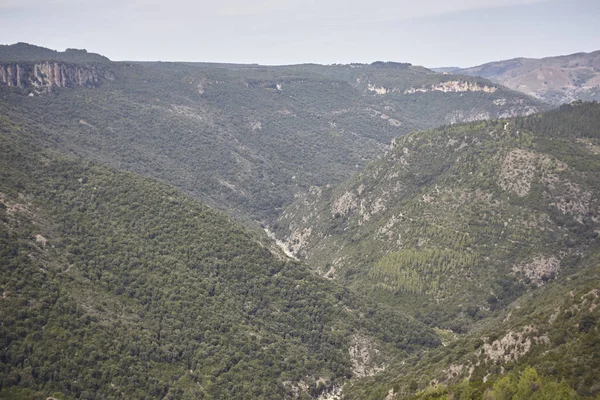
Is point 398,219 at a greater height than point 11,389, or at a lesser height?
greater

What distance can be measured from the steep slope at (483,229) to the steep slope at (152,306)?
1983cm

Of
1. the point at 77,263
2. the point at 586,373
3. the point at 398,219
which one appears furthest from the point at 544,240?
the point at 77,263

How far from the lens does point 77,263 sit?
116 metres

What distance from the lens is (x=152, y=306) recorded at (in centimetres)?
11331

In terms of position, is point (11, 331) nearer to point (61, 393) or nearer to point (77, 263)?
point (61, 393)

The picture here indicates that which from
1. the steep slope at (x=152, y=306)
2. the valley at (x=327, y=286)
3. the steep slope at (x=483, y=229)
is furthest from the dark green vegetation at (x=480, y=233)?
the steep slope at (x=152, y=306)

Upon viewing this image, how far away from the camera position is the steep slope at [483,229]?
465 ft

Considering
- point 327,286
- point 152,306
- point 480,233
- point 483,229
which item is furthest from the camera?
point 483,229

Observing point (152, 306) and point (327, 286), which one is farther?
point (327, 286)

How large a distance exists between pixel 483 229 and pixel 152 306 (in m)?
95.5

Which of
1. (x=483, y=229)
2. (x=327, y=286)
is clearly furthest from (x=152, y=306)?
(x=483, y=229)

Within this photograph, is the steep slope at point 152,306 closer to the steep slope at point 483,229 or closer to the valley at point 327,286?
the valley at point 327,286

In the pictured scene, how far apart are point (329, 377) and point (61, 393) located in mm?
50109

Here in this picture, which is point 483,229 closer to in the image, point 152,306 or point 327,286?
point 327,286
